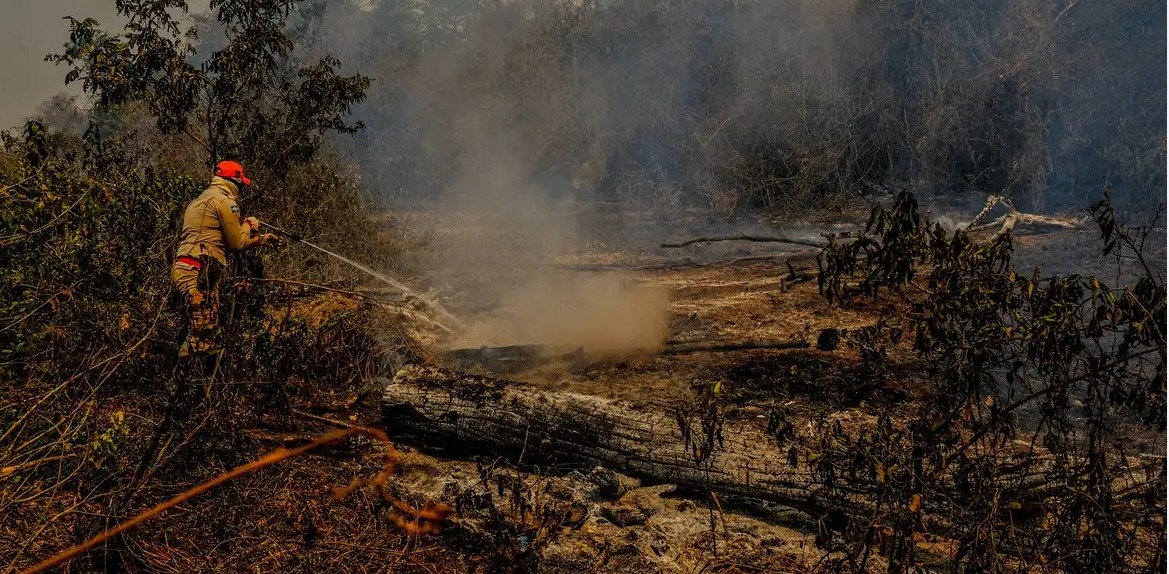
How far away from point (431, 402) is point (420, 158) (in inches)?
353

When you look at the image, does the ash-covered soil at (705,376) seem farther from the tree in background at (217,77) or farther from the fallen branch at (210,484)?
the tree in background at (217,77)

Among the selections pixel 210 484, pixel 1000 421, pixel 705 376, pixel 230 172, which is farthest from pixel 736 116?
pixel 210 484

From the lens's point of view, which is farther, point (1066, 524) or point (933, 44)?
point (933, 44)

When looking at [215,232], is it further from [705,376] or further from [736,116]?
[736,116]

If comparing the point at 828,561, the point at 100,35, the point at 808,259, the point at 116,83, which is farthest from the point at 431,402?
the point at 808,259

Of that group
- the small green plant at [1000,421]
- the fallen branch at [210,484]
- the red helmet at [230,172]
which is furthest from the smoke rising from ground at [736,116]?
the small green plant at [1000,421]

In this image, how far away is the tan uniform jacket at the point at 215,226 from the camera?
5.04 meters

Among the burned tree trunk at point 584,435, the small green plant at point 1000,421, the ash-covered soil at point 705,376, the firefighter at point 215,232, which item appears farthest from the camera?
the firefighter at point 215,232

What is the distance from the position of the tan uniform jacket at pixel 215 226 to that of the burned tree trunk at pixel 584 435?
1.64m

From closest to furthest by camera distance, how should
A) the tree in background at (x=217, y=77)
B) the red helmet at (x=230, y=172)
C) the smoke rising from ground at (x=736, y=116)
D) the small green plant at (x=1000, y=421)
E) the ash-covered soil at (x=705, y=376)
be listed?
the small green plant at (x=1000, y=421) → the ash-covered soil at (x=705, y=376) → the red helmet at (x=230, y=172) → the tree in background at (x=217, y=77) → the smoke rising from ground at (x=736, y=116)

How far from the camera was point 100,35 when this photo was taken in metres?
6.04

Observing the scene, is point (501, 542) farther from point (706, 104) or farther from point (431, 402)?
point (706, 104)

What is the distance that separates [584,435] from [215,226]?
305 cm

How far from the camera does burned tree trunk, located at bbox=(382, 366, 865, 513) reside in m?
3.72
